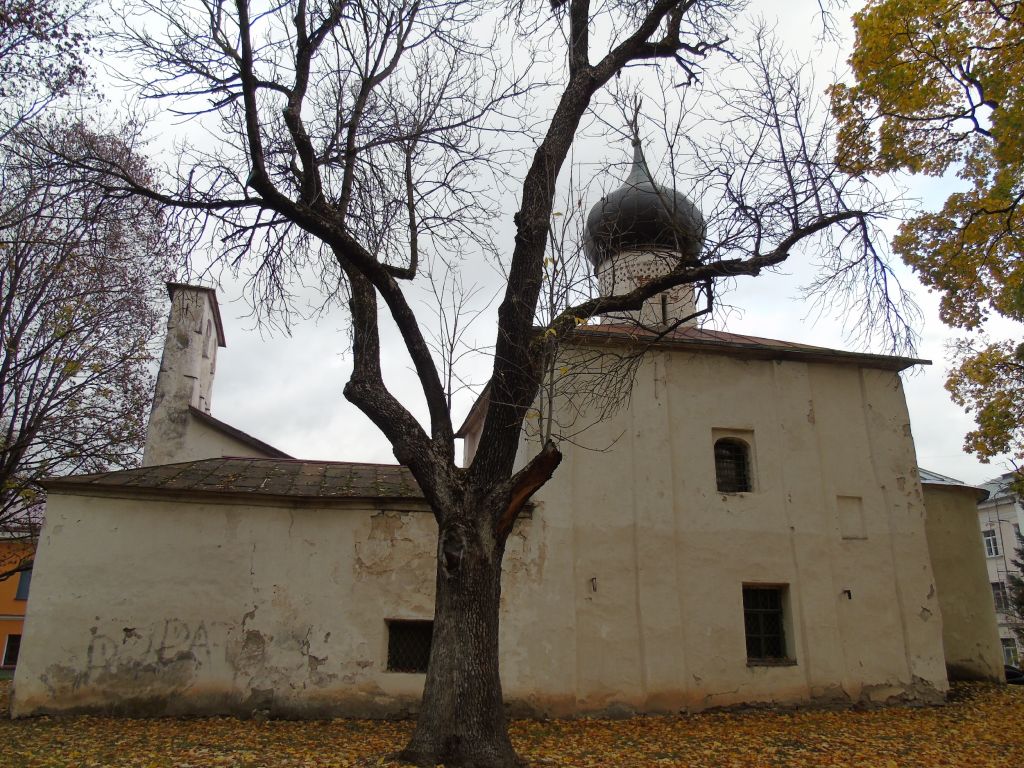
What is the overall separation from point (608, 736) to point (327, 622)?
4022 millimetres

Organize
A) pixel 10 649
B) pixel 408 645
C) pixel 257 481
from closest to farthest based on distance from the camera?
pixel 408 645, pixel 257 481, pixel 10 649

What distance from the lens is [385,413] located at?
7312mm

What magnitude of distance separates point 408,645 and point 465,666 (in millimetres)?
4191

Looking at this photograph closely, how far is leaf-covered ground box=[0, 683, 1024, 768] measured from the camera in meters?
7.27

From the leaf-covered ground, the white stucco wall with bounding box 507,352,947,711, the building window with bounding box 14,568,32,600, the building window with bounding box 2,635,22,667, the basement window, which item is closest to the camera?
the leaf-covered ground

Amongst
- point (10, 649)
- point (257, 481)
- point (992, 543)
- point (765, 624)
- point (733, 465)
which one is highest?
point (992, 543)

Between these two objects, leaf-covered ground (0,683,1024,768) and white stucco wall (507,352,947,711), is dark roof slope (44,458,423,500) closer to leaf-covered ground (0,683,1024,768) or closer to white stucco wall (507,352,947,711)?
white stucco wall (507,352,947,711)

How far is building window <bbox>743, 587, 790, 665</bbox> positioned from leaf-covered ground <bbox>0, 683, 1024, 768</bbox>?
897 mm

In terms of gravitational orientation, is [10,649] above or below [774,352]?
below

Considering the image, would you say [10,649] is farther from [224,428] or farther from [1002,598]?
[1002,598]

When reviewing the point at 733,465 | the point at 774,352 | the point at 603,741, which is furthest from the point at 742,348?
the point at 603,741

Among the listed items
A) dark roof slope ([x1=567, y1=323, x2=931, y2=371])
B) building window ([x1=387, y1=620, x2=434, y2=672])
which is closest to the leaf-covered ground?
building window ([x1=387, y1=620, x2=434, y2=672])

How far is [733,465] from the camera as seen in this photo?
11984 mm

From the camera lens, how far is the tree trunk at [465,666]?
621 centimetres
